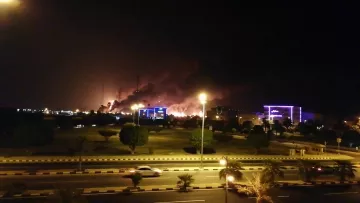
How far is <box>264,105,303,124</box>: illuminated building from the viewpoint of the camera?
144875 millimetres

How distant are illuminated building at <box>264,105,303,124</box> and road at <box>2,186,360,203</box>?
117 m

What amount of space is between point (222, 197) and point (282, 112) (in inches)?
4927

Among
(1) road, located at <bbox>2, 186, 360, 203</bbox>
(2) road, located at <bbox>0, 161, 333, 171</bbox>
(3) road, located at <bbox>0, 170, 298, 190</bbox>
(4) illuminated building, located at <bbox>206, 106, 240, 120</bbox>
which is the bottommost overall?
(1) road, located at <bbox>2, 186, 360, 203</bbox>

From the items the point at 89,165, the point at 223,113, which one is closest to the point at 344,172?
the point at 89,165

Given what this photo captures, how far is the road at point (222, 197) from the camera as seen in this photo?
23172mm

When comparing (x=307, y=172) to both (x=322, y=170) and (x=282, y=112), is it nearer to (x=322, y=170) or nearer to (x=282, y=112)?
(x=322, y=170)

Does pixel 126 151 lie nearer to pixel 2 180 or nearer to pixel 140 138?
pixel 140 138

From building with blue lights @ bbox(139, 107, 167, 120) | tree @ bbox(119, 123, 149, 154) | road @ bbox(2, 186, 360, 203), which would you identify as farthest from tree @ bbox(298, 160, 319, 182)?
building with blue lights @ bbox(139, 107, 167, 120)

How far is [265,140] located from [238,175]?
24326 mm

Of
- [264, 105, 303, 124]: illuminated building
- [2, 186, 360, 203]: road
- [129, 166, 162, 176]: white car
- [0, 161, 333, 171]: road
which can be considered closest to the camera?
[2, 186, 360, 203]: road

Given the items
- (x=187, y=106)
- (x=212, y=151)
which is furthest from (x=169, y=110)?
(x=212, y=151)

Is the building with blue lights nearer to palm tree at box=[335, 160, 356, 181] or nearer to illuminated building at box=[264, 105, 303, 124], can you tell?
illuminated building at box=[264, 105, 303, 124]

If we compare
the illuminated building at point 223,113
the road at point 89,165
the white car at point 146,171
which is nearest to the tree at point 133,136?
the road at point 89,165

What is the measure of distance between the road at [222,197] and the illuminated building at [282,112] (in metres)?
117
